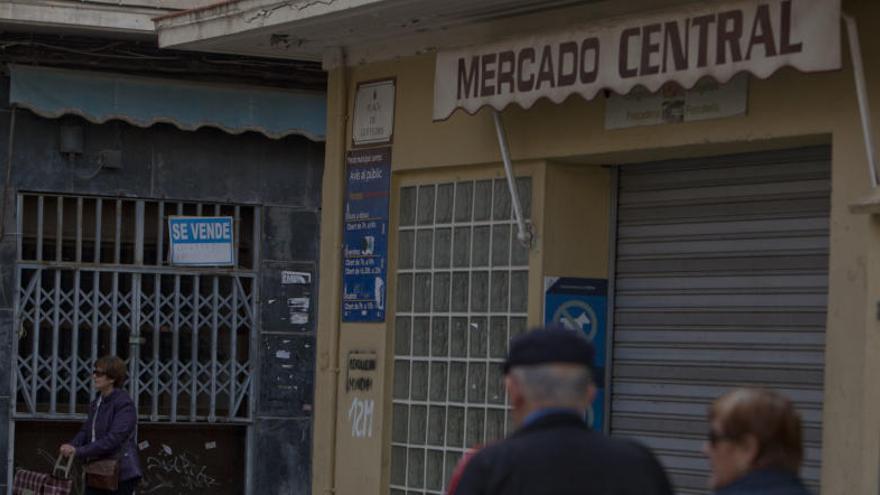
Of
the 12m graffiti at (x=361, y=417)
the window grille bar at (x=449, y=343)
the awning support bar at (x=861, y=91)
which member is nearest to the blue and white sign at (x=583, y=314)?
the window grille bar at (x=449, y=343)

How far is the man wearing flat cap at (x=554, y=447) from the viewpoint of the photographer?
13.3 feet

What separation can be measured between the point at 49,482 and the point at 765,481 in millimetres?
7844

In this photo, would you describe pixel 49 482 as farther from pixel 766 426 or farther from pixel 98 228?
pixel 766 426

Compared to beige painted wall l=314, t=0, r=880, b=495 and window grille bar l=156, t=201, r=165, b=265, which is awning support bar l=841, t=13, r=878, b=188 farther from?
window grille bar l=156, t=201, r=165, b=265

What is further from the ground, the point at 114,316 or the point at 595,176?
the point at 595,176

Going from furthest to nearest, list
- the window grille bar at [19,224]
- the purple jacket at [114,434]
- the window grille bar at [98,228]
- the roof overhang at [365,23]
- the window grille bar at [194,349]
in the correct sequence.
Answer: the window grille bar at [194,349] < the window grille bar at [98,228] < the window grille bar at [19,224] < the purple jacket at [114,434] < the roof overhang at [365,23]

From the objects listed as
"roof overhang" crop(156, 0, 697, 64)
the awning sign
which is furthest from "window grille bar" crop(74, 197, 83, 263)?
the awning sign

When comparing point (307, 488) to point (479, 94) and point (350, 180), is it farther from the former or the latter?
point (479, 94)

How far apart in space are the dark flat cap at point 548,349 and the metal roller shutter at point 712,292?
14.5 feet

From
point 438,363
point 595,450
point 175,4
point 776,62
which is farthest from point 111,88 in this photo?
point 595,450

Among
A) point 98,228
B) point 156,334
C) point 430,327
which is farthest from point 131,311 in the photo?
point 430,327

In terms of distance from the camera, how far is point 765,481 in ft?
13.2

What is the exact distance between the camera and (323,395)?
35.8 ft

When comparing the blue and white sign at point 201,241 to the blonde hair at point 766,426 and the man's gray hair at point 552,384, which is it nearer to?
the man's gray hair at point 552,384
